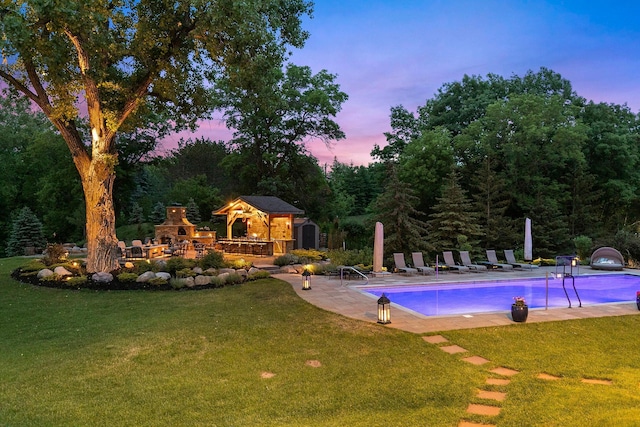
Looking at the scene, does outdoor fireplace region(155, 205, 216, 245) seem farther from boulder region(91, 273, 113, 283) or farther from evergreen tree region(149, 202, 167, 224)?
evergreen tree region(149, 202, 167, 224)

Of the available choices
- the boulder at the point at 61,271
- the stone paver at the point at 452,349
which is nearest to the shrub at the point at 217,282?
the boulder at the point at 61,271

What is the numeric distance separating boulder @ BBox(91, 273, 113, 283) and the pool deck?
5.09 metres

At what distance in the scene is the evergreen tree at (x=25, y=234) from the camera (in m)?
25.5

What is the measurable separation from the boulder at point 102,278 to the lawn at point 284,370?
9.39ft

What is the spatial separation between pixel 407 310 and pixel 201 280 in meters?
6.20

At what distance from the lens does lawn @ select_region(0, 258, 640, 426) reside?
4.22m

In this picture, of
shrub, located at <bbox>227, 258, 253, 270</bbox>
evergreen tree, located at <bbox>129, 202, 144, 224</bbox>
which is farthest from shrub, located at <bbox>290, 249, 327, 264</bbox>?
evergreen tree, located at <bbox>129, 202, 144, 224</bbox>

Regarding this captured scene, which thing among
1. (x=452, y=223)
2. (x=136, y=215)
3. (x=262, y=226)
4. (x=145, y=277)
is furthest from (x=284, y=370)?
(x=136, y=215)

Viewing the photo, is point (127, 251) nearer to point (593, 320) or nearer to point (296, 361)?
point (296, 361)

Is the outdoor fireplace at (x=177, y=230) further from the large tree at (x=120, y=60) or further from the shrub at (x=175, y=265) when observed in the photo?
the shrub at (x=175, y=265)

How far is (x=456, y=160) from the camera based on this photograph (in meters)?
23.6

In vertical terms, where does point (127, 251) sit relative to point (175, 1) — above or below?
below

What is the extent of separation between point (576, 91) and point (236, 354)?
29717mm

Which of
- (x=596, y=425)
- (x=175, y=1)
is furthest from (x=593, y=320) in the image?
(x=175, y=1)
